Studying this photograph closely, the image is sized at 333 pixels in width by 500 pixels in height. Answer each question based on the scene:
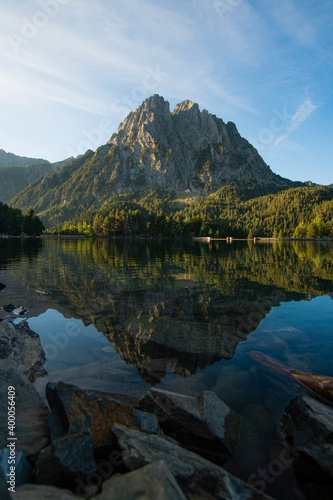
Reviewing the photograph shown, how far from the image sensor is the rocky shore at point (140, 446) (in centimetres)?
510

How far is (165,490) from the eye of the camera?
4.50 metres

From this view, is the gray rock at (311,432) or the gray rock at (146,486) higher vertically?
the gray rock at (146,486)

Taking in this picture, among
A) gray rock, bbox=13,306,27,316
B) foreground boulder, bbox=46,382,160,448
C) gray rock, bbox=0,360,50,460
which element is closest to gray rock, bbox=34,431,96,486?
foreground boulder, bbox=46,382,160,448

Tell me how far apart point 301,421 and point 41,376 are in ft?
33.1

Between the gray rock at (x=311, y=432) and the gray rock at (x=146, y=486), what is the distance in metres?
4.40

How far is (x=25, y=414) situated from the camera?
A: 7711 millimetres

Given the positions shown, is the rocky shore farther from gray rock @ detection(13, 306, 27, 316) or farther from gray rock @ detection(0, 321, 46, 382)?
gray rock @ detection(13, 306, 27, 316)

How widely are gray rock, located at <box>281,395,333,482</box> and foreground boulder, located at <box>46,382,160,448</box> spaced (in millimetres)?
4128

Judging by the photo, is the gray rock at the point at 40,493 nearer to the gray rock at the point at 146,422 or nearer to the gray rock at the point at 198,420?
the gray rock at the point at 146,422

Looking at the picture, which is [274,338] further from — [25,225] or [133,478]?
[25,225]

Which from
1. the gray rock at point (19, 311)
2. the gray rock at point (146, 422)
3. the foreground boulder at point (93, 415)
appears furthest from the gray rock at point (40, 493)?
the gray rock at point (19, 311)

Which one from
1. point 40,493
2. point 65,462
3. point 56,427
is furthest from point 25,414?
point 40,493

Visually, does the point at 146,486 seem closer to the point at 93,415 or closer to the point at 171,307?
the point at 93,415

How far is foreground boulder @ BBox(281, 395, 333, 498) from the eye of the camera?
6582mm
